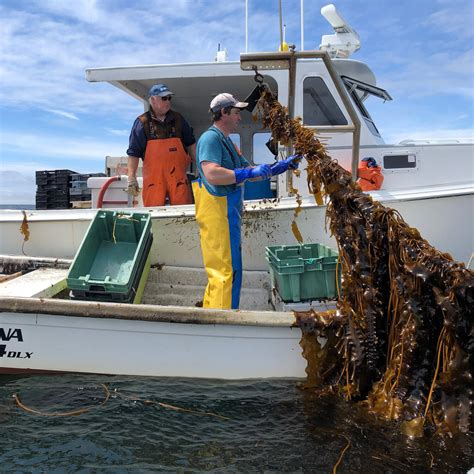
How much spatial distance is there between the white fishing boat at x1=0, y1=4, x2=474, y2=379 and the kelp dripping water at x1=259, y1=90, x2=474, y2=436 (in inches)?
14.9

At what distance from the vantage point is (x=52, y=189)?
27.3ft

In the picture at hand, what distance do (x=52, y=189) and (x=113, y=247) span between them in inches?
171

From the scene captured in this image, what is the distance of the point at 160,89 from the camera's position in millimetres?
5051

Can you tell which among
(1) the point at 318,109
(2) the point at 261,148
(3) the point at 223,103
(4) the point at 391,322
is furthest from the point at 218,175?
(2) the point at 261,148

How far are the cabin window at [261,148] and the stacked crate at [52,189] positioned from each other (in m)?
3.51


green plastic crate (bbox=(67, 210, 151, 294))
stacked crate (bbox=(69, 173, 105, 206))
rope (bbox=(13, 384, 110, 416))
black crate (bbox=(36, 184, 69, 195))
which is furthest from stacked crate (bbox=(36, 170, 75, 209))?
rope (bbox=(13, 384, 110, 416))

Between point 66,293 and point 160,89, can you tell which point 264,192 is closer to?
point 160,89

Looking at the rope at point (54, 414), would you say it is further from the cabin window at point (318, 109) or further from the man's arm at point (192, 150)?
the cabin window at point (318, 109)

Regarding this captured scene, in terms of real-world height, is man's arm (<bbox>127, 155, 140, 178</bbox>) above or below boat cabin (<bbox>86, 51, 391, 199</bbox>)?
below

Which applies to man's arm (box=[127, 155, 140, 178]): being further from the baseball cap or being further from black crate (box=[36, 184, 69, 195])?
black crate (box=[36, 184, 69, 195])

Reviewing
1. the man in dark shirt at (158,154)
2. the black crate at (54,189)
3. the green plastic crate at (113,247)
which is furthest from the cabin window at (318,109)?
the black crate at (54,189)

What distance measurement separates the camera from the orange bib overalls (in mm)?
5262

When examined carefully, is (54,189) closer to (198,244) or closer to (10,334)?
(198,244)

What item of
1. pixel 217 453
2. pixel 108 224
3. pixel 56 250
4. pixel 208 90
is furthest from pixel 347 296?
pixel 208 90
